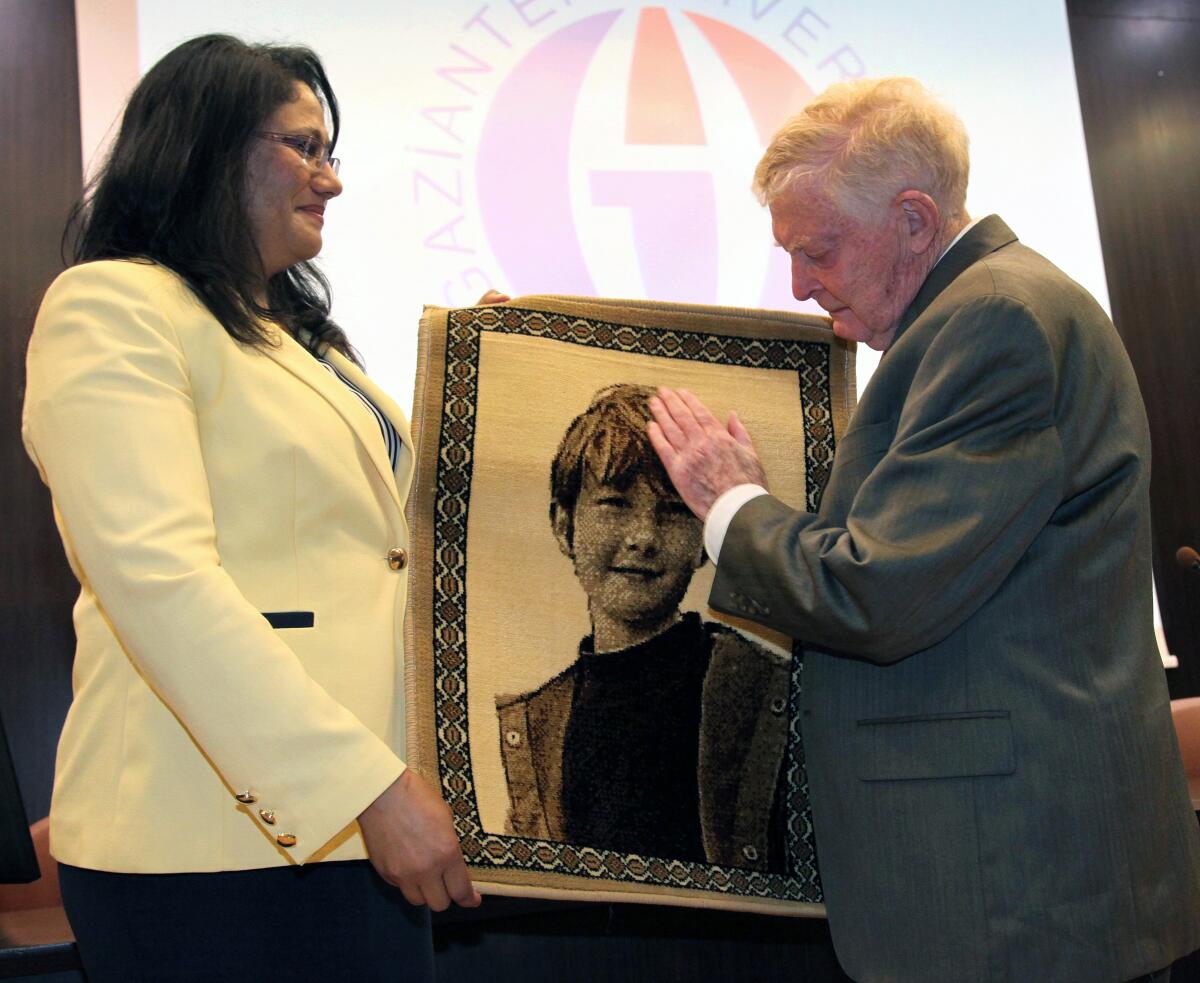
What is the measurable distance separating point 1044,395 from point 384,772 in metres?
0.81

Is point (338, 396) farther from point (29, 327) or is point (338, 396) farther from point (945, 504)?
point (29, 327)

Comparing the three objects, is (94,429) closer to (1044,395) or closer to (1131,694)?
(1044,395)

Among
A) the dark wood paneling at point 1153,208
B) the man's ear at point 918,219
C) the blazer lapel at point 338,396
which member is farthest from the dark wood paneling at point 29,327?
the dark wood paneling at point 1153,208

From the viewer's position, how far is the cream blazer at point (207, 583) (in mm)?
1200

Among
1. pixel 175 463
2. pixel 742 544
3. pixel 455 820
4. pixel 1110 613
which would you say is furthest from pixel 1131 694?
pixel 175 463

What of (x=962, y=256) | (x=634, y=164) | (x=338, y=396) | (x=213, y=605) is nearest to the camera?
(x=213, y=605)

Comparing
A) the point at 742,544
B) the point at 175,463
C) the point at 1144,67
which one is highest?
the point at 1144,67

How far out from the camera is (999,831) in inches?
53.1

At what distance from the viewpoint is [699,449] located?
1.65 metres

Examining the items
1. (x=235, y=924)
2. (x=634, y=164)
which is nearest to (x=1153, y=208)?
(x=634, y=164)

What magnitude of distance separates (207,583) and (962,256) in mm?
994

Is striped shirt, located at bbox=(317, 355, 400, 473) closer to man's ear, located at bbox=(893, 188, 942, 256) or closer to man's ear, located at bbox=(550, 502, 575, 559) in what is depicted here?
man's ear, located at bbox=(550, 502, 575, 559)

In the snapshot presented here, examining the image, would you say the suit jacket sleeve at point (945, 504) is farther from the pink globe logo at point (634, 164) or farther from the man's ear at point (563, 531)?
the pink globe logo at point (634, 164)

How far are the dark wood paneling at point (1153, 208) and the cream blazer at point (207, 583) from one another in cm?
355
